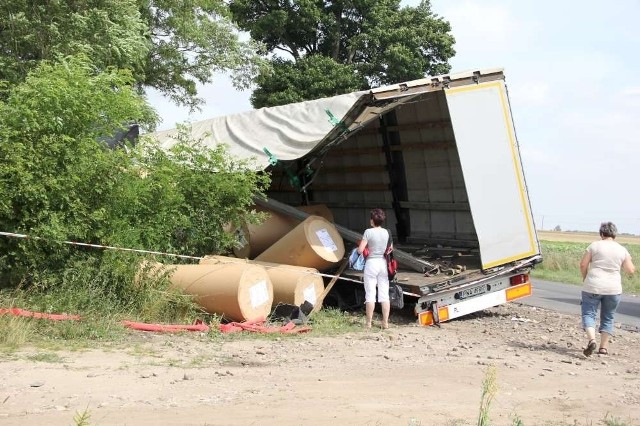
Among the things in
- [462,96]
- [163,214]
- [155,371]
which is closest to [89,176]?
[163,214]

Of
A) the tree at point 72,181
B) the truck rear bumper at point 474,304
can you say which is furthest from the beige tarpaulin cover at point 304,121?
the truck rear bumper at point 474,304

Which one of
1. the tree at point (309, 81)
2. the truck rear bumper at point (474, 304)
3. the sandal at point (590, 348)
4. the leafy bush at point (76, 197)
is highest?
the tree at point (309, 81)

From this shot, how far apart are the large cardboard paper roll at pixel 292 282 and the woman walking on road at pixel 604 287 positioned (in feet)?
12.6

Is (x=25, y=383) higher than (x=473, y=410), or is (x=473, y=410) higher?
(x=25, y=383)

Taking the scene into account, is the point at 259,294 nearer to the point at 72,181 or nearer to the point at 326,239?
the point at 326,239

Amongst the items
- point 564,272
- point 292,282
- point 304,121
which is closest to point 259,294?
point 292,282

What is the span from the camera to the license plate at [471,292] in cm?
1091

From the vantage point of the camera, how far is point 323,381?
22.9ft

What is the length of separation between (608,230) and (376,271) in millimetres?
3118

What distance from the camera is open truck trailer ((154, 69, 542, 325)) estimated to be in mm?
10922

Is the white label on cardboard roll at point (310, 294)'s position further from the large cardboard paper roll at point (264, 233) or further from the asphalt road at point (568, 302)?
the asphalt road at point (568, 302)

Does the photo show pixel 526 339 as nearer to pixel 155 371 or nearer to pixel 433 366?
pixel 433 366

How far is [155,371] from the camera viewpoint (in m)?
6.97

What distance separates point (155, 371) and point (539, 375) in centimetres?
390
